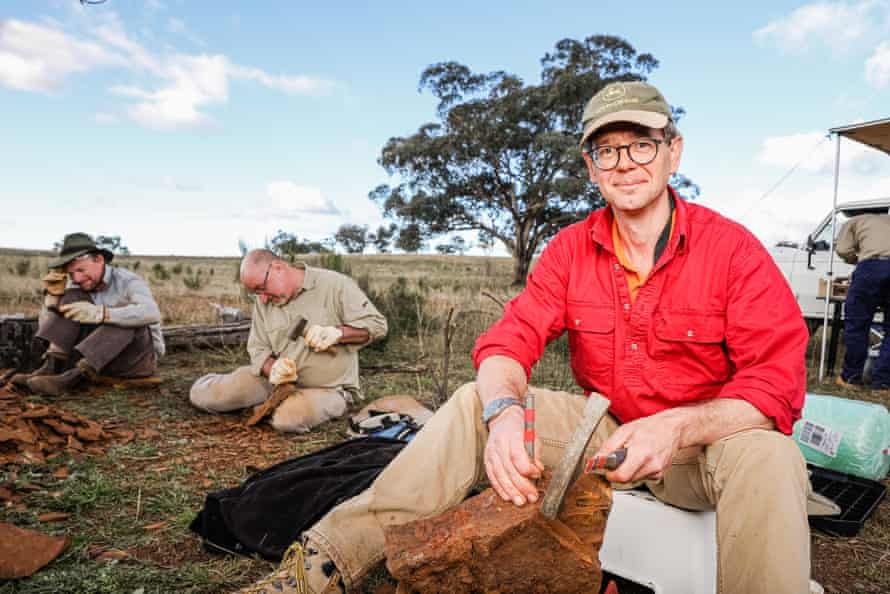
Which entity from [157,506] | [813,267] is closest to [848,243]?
[813,267]

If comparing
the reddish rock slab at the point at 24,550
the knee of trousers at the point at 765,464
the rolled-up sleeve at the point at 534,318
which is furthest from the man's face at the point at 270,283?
the knee of trousers at the point at 765,464

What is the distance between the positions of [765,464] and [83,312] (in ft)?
17.0

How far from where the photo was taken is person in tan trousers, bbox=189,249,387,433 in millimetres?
4242

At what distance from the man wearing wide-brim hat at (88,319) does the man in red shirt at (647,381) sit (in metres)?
4.04

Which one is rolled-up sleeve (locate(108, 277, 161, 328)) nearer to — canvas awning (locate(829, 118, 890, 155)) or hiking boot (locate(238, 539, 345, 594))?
hiking boot (locate(238, 539, 345, 594))

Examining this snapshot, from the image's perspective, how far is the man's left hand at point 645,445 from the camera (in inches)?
A: 57.4

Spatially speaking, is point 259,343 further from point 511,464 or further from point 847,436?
point 847,436

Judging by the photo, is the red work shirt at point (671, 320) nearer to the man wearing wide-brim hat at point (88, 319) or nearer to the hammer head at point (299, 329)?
the hammer head at point (299, 329)

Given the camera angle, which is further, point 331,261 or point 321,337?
point 331,261

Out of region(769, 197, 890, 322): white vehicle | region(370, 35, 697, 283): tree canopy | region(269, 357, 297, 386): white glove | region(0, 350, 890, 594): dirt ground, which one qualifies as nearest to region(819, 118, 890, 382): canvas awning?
region(769, 197, 890, 322): white vehicle

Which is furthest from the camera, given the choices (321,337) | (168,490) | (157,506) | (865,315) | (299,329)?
(865,315)

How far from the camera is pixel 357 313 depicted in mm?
4500

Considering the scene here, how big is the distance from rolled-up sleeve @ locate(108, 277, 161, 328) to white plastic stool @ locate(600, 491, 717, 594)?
4.43m

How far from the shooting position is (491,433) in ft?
5.47
